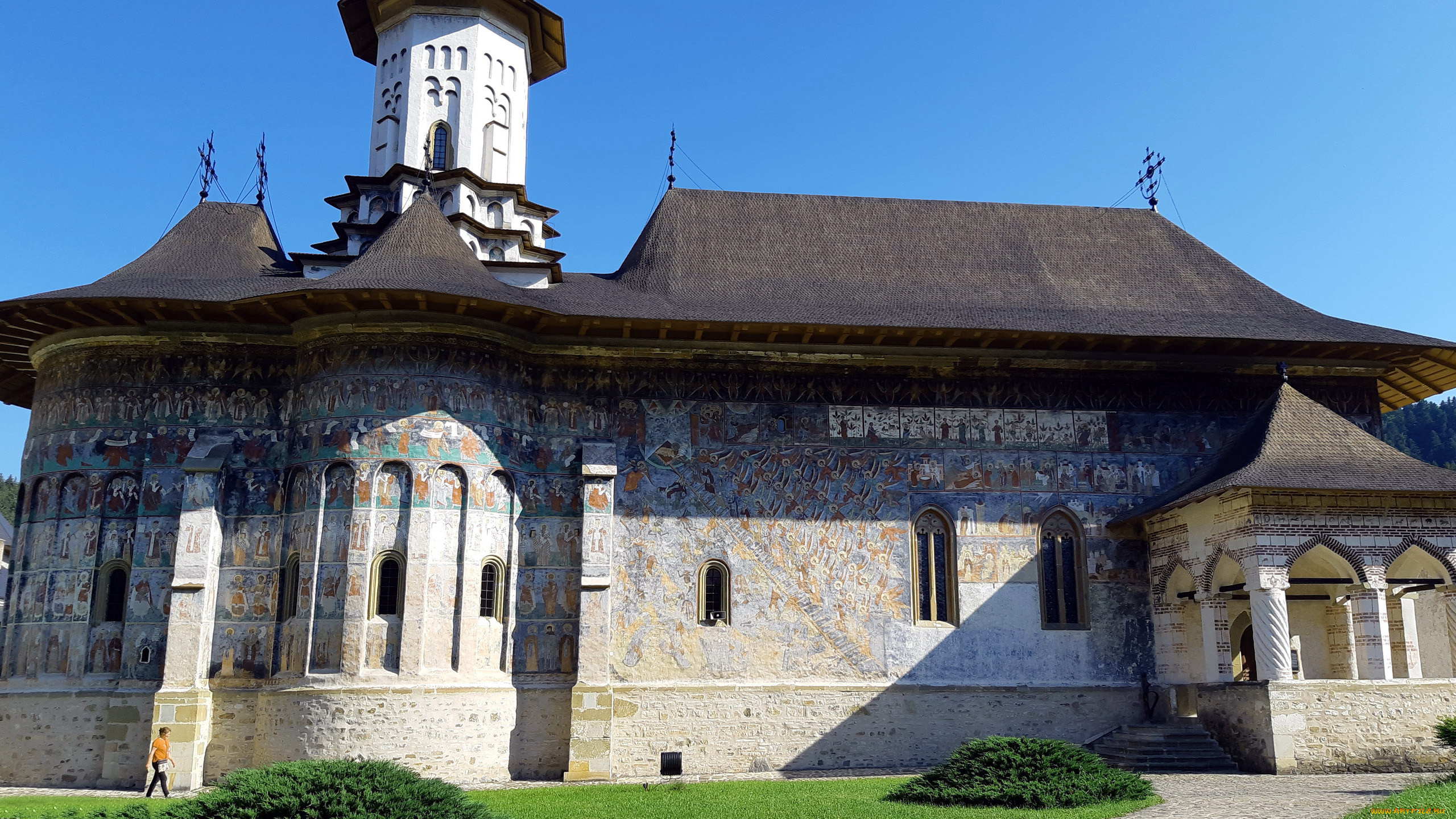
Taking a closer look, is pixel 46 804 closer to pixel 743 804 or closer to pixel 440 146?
pixel 743 804

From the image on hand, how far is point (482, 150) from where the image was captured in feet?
67.9

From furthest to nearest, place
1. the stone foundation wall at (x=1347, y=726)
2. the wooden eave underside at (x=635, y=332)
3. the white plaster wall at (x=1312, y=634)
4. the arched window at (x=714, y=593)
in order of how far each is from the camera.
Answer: the white plaster wall at (x=1312, y=634), the arched window at (x=714, y=593), the wooden eave underside at (x=635, y=332), the stone foundation wall at (x=1347, y=726)

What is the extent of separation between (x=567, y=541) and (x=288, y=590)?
12.4ft

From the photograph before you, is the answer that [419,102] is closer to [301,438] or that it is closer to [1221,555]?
[301,438]

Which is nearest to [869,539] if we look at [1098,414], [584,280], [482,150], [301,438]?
[1098,414]

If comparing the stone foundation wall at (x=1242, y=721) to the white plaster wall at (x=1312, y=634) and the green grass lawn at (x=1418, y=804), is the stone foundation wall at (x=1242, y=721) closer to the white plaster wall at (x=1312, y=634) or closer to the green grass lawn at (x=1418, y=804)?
the white plaster wall at (x=1312, y=634)

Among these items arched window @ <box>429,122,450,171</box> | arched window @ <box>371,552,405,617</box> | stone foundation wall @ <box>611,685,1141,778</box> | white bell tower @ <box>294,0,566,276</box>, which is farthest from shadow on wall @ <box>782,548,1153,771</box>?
arched window @ <box>429,122,450,171</box>

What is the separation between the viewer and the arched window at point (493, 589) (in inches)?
618

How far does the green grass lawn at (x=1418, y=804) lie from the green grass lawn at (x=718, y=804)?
201 cm

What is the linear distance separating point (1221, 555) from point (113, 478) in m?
15.2

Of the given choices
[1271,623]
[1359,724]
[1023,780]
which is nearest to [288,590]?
[1023,780]

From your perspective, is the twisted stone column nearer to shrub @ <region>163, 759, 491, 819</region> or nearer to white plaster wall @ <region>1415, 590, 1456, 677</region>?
white plaster wall @ <region>1415, 590, 1456, 677</region>

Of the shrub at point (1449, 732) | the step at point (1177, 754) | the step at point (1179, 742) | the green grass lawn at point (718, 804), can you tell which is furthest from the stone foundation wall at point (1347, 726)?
the green grass lawn at point (718, 804)

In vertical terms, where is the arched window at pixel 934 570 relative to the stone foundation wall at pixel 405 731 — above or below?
above
